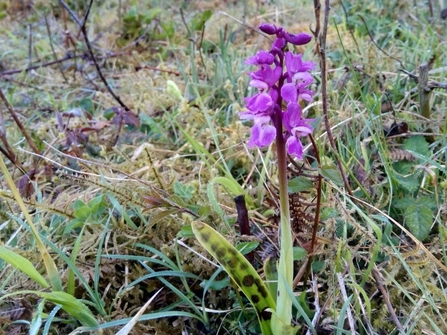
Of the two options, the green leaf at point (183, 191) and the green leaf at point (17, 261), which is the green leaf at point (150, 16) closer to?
the green leaf at point (183, 191)

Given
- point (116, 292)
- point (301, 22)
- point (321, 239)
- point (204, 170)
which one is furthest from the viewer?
point (301, 22)

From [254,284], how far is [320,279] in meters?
0.25

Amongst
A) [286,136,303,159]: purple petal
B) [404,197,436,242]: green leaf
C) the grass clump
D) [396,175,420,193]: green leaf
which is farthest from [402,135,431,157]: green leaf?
[286,136,303,159]: purple petal

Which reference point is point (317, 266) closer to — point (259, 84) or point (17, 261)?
point (259, 84)

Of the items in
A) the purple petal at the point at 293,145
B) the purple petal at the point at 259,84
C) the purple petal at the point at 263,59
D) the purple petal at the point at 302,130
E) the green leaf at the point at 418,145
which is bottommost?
the green leaf at the point at 418,145

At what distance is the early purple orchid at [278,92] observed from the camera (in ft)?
2.77

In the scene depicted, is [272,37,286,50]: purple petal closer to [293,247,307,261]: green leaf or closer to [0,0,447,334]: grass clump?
[0,0,447,334]: grass clump

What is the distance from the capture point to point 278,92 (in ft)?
2.85

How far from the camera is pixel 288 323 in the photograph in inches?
37.0

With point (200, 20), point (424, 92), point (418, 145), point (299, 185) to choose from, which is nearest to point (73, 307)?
point (299, 185)

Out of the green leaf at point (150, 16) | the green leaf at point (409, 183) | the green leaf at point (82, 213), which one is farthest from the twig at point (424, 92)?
the green leaf at point (150, 16)

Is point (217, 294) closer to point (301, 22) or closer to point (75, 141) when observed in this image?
point (75, 141)

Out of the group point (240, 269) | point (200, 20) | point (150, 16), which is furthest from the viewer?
point (150, 16)

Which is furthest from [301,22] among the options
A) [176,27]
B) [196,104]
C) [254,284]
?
[254,284]
